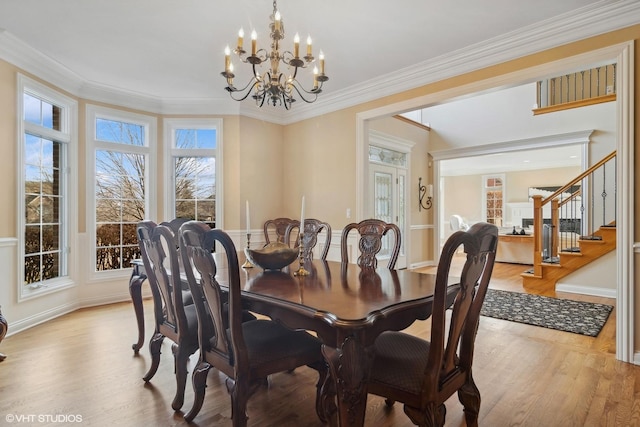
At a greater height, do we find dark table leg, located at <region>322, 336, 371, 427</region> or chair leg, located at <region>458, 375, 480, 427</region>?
dark table leg, located at <region>322, 336, 371, 427</region>

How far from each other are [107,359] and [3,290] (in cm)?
142

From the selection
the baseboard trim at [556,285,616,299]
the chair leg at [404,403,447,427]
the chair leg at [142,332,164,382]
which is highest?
the chair leg at [404,403,447,427]

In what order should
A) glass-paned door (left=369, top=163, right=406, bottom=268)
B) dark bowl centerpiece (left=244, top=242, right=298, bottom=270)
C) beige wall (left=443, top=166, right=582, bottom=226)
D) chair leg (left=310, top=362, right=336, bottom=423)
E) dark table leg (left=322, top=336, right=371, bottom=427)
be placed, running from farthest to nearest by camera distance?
beige wall (left=443, top=166, right=582, bottom=226) → glass-paned door (left=369, top=163, right=406, bottom=268) → dark bowl centerpiece (left=244, top=242, right=298, bottom=270) → chair leg (left=310, top=362, right=336, bottom=423) → dark table leg (left=322, top=336, right=371, bottom=427)

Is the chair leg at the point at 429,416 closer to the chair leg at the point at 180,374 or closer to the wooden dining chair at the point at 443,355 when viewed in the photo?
the wooden dining chair at the point at 443,355

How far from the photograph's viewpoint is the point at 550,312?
4.06m

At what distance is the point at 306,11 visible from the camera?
2.77 meters

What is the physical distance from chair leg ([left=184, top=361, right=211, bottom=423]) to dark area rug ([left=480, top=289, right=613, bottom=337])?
3.24m

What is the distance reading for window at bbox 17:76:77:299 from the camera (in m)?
3.54

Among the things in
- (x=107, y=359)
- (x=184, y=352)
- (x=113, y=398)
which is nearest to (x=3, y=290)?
(x=107, y=359)

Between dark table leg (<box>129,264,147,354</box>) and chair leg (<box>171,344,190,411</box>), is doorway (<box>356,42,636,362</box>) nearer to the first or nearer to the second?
chair leg (<box>171,344,190,411</box>)

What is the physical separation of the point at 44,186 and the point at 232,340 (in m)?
3.51

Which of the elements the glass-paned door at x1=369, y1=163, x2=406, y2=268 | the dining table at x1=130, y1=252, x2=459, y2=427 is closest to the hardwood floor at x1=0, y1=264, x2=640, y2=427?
the dining table at x1=130, y1=252, x2=459, y2=427

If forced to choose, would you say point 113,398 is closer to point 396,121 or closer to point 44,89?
point 44,89

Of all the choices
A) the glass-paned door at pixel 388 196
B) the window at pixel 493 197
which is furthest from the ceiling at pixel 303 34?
the window at pixel 493 197
